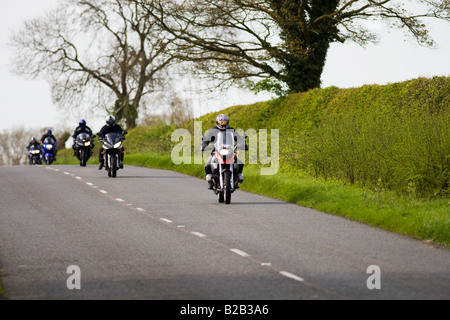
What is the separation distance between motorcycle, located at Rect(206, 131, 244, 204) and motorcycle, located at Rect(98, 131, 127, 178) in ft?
30.0

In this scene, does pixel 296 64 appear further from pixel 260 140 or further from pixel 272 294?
pixel 272 294

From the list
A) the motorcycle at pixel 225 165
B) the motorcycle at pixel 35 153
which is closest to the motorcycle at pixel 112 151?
the motorcycle at pixel 225 165

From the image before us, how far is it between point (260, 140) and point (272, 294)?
24.9 meters

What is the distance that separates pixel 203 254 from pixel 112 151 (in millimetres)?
16922

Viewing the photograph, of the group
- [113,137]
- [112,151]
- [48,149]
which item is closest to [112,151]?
[112,151]

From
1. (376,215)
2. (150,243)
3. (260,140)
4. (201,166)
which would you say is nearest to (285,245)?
(150,243)

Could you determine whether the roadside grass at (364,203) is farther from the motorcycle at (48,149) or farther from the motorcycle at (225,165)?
the motorcycle at (48,149)

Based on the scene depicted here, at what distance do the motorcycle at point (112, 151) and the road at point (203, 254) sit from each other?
7866 millimetres

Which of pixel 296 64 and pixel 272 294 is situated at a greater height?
Answer: pixel 296 64

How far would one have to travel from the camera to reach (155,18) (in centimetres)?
3925

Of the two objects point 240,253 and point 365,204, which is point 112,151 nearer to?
point 365,204

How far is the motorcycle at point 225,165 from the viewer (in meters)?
19.1

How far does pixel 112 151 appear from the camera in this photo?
92.8 feet

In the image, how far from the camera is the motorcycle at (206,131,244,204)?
19.1 m
